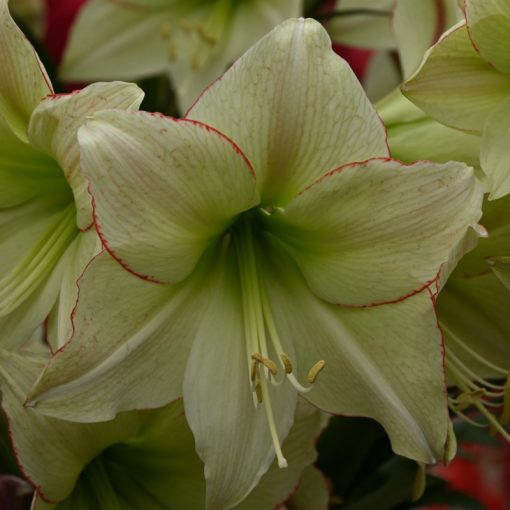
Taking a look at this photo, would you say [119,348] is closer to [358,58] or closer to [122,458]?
[122,458]

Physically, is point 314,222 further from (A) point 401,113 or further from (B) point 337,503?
(B) point 337,503

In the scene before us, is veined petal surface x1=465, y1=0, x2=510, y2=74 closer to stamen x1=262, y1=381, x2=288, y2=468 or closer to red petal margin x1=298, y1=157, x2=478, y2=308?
red petal margin x1=298, y1=157, x2=478, y2=308

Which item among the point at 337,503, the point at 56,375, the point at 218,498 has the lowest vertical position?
the point at 337,503

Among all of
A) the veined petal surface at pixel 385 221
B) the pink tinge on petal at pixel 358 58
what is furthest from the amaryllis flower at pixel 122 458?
the pink tinge on petal at pixel 358 58

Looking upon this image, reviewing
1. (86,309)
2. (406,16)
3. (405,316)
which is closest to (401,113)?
(406,16)

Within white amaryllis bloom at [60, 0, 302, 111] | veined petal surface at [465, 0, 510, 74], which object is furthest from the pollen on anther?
white amaryllis bloom at [60, 0, 302, 111]

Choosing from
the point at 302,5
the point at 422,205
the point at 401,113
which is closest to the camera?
the point at 422,205
